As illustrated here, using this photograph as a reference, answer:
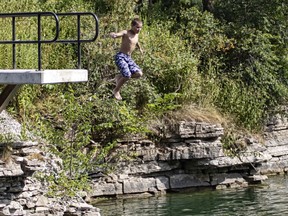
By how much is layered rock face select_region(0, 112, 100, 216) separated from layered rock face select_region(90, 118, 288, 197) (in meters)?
4.56

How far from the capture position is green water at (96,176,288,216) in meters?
20.2

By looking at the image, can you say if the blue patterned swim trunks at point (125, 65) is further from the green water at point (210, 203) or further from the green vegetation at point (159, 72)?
the green water at point (210, 203)

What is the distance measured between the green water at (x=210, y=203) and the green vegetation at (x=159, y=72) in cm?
109

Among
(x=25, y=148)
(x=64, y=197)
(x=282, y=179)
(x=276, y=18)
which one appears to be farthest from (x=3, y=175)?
(x=276, y=18)

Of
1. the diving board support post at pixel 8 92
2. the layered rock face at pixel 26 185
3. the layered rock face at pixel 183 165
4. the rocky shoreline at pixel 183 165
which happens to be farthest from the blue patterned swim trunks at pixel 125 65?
the layered rock face at pixel 183 165

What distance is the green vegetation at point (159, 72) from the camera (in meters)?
21.2

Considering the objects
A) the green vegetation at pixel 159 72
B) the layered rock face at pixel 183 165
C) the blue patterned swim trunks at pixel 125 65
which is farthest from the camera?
the layered rock face at pixel 183 165

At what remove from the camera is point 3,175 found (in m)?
16.0

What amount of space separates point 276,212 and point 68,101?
501cm

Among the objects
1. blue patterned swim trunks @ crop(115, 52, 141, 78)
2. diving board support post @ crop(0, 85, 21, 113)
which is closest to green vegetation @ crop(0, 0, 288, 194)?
blue patterned swim trunks @ crop(115, 52, 141, 78)

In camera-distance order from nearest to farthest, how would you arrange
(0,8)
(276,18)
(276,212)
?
(276,212) < (0,8) < (276,18)

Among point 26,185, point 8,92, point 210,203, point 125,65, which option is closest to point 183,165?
point 210,203

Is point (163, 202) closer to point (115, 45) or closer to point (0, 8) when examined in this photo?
point (115, 45)

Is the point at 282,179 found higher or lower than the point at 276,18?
lower
